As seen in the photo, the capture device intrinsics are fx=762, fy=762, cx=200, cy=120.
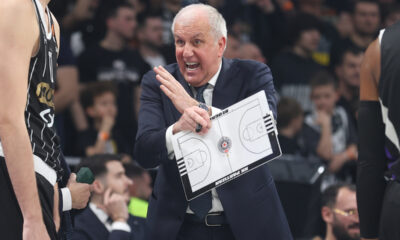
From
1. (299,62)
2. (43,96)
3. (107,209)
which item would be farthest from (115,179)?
(299,62)

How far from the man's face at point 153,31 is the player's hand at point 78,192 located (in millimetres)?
4531

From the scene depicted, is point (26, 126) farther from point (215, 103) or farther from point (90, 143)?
point (90, 143)

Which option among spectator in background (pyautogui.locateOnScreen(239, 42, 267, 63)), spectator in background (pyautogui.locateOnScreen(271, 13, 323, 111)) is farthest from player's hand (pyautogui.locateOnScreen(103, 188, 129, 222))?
spectator in background (pyautogui.locateOnScreen(271, 13, 323, 111))

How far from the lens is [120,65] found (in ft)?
23.2

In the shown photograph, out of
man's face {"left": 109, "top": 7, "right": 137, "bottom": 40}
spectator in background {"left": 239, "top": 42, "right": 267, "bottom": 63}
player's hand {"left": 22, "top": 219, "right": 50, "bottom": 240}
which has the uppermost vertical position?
player's hand {"left": 22, "top": 219, "right": 50, "bottom": 240}

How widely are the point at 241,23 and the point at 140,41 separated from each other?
1306mm

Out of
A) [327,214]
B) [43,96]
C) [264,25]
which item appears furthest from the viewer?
[264,25]

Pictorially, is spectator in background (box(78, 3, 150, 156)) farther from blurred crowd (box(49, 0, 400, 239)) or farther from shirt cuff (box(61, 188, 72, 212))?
shirt cuff (box(61, 188, 72, 212))

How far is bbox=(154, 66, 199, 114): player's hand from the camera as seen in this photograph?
126 inches

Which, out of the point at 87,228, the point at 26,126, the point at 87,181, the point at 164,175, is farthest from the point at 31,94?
the point at 87,228

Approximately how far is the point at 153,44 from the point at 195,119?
4.54 metres

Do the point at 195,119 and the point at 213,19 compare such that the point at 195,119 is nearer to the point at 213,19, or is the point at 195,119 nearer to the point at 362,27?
the point at 213,19

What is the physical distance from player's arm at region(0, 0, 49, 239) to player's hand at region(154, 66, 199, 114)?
810mm

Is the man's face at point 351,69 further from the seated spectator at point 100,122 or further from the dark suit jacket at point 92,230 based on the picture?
the dark suit jacket at point 92,230
